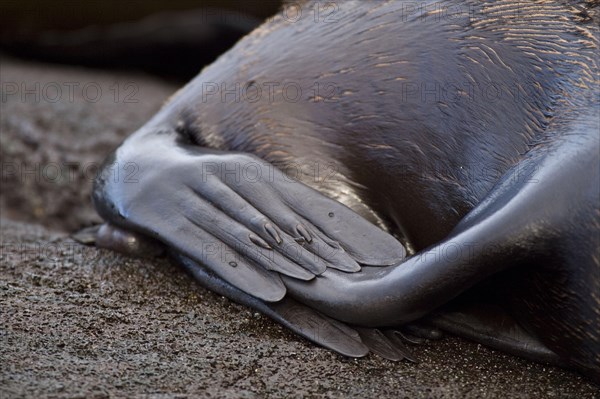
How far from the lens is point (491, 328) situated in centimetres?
231

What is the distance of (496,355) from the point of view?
2.28m

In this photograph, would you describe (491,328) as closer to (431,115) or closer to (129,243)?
(431,115)

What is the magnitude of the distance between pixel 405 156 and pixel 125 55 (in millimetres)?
4249

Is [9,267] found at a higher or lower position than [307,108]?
lower

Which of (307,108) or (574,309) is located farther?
Answer: (307,108)

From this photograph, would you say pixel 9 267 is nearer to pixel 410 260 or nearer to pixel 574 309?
pixel 410 260

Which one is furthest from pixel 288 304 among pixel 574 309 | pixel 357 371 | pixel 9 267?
pixel 9 267

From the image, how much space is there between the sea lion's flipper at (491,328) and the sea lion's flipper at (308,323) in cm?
24

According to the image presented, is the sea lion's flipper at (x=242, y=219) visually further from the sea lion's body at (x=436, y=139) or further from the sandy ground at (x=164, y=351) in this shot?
the sandy ground at (x=164, y=351)

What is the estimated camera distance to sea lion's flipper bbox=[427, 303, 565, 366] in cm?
225

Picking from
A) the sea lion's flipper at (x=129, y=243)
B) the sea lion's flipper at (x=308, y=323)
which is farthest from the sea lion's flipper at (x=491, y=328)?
the sea lion's flipper at (x=129, y=243)

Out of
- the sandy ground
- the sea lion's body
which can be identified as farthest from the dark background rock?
the sea lion's body

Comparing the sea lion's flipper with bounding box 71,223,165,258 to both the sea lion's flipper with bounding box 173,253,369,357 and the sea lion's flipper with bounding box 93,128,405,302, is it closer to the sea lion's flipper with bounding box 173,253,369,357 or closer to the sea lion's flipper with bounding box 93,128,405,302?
the sea lion's flipper with bounding box 93,128,405,302

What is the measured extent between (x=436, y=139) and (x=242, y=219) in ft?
1.86
